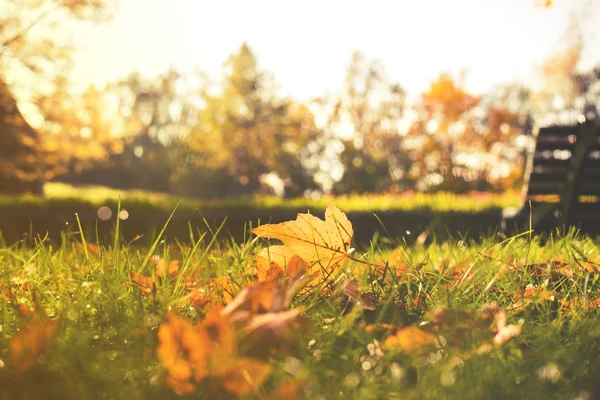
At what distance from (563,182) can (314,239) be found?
159 inches

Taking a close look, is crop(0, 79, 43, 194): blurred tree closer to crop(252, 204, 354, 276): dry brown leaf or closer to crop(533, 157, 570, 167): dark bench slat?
crop(533, 157, 570, 167): dark bench slat

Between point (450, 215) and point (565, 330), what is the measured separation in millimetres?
4762

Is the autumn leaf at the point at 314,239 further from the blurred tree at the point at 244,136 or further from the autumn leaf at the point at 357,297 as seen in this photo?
the blurred tree at the point at 244,136

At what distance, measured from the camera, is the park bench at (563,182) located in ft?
13.0

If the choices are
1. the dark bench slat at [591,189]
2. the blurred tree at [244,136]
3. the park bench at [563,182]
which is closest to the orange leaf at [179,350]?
the park bench at [563,182]

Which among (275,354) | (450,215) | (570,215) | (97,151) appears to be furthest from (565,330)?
(97,151)

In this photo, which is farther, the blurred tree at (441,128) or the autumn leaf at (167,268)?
the blurred tree at (441,128)

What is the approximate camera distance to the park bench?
397 cm

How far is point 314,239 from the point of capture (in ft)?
4.90

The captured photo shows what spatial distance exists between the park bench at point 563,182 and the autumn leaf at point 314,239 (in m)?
2.32

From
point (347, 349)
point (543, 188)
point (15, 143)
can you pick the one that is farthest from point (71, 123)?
point (347, 349)

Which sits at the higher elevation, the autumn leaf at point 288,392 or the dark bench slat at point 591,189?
the autumn leaf at point 288,392

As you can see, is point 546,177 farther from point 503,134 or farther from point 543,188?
point 503,134

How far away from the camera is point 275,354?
1040 millimetres
